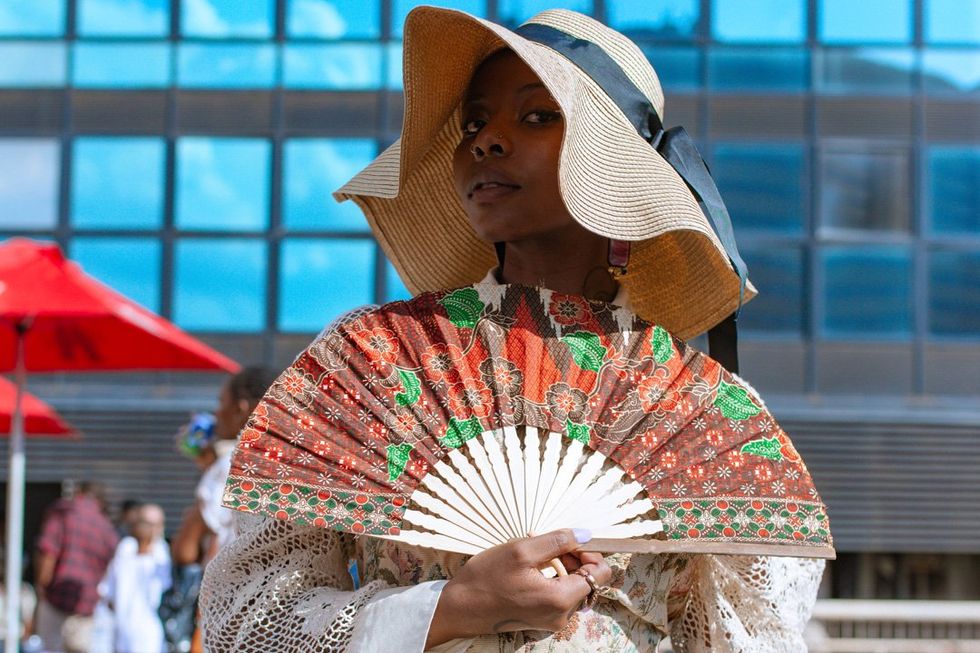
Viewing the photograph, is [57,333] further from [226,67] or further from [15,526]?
[226,67]

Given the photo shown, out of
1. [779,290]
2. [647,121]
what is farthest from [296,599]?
[779,290]

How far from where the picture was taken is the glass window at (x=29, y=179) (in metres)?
14.5

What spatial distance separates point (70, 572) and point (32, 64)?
22.6 ft

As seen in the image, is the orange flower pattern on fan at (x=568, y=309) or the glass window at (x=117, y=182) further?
the glass window at (x=117, y=182)

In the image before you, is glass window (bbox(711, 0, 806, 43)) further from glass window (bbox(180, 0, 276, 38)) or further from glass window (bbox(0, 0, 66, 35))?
glass window (bbox(0, 0, 66, 35))

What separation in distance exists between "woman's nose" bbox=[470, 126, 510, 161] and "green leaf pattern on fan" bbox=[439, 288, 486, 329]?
0.19 meters

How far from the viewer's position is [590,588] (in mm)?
1794

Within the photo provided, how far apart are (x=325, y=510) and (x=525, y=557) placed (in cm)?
26

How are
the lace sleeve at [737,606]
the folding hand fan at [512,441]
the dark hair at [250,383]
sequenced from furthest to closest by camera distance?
the dark hair at [250,383] < the lace sleeve at [737,606] < the folding hand fan at [512,441]

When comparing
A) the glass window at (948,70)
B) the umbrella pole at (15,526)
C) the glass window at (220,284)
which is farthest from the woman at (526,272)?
the glass window at (948,70)

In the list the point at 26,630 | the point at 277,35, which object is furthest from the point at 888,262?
the point at 26,630

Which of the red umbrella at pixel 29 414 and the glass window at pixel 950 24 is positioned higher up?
the glass window at pixel 950 24

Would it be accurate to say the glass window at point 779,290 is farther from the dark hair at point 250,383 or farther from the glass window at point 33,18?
the dark hair at point 250,383

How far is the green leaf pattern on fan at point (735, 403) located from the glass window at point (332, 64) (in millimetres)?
12782
